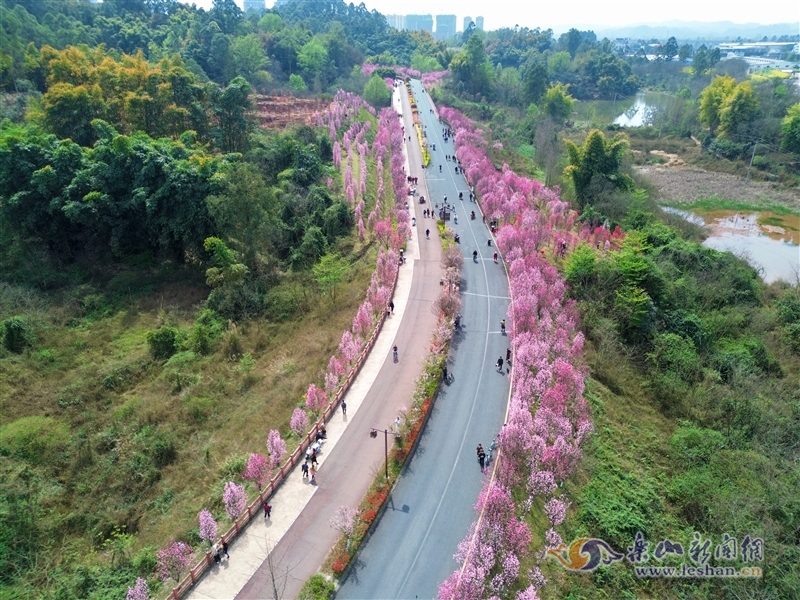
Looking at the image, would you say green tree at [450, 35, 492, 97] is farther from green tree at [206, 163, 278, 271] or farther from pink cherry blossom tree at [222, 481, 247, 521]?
pink cherry blossom tree at [222, 481, 247, 521]

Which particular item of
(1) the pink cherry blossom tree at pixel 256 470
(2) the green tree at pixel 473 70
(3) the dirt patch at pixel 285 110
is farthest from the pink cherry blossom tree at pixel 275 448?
(2) the green tree at pixel 473 70

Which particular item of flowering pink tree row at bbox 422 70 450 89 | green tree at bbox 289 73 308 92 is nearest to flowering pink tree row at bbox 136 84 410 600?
green tree at bbox 289 73 308 92

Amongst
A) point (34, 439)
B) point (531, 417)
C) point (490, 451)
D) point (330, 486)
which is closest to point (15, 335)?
point (34, 439)

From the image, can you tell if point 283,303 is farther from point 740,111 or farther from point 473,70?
point 473,70

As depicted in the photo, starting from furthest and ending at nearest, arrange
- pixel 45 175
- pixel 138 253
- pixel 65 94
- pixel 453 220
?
pixel 453 220, pixel 65 94, pixel 138 253, pixel 45 175

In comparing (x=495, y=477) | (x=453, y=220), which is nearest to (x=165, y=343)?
(x=495, y=477)

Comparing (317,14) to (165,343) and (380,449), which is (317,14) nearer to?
(165,343)
